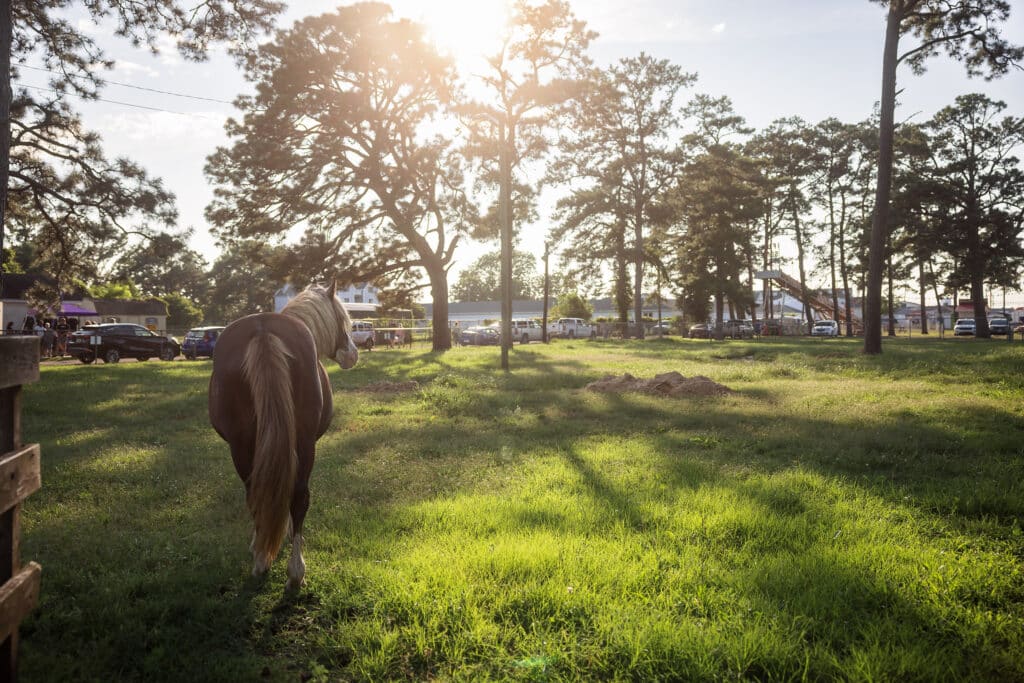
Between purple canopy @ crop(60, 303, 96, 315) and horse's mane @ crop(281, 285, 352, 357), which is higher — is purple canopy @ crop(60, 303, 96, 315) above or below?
above

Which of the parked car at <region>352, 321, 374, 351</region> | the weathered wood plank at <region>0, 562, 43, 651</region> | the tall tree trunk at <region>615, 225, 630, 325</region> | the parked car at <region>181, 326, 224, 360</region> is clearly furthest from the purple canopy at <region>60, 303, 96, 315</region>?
the weathered wood plank at <region>0, 562, 43, 651</region>

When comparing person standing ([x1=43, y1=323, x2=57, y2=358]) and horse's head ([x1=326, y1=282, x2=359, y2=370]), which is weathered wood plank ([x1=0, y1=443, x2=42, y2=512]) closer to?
horse's head ([x1=326, y1=282, x2=359, y2=370])

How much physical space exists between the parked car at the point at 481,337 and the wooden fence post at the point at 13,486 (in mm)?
38263

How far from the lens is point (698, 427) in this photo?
349 inches

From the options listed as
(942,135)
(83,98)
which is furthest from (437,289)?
(942,135)

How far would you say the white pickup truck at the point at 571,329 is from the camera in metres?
51.6

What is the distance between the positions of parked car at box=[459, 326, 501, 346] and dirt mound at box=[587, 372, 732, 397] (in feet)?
89.9

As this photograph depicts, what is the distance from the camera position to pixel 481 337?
41438 millimetres

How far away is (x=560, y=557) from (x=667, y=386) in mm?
9365

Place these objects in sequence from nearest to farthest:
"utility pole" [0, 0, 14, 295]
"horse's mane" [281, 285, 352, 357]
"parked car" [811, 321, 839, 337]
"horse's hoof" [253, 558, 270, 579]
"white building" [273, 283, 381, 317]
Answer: "horse's hoof" [253, 558, 270, 579]
"horse's mane" [281, 285, 352, 357]
"utility pole" [0, 0, 14, 295]
"parked car" [811, 321, 839, 337]
"white building" [273, 283, 381, 317]

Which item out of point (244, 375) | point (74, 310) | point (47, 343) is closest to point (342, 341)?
point (244, 375)

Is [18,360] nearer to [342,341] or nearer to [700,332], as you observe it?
[342,341]

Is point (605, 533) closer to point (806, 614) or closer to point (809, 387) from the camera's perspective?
point (806, 614)

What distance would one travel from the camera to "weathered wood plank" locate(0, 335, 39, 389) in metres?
2.12
